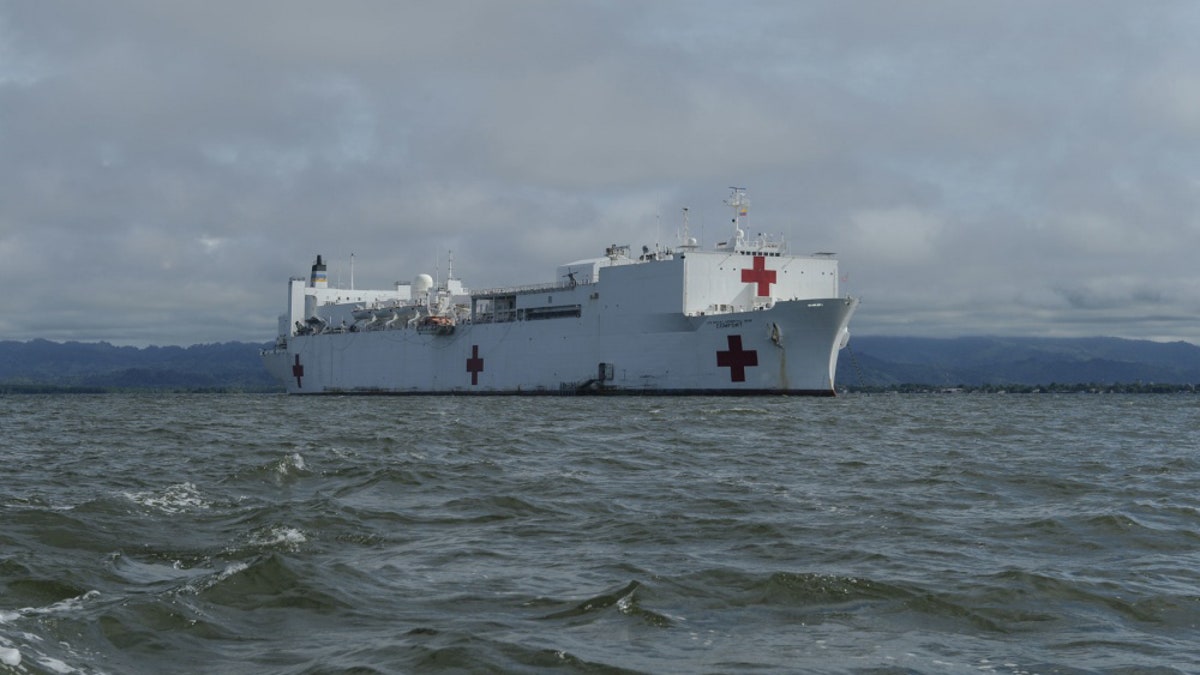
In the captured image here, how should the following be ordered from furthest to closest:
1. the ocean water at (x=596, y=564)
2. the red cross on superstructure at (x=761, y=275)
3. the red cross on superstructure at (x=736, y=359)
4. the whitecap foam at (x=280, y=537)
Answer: the red cross on superstructure at (x=761, y=275), the red cross on superstructure at (x=736, y=359), the whitecap foam at (x=280, y=537), the ocean water at (x=596, y=564)

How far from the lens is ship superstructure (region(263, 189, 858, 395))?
34.1 metres

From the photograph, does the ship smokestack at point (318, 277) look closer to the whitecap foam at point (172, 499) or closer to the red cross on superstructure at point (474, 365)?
the red cross on superstructure at point (474, 365)

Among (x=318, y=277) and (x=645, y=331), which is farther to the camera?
(x=318, y=277)

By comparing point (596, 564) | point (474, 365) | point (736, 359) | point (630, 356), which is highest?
point (630, 356)

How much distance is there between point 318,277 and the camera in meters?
59.1

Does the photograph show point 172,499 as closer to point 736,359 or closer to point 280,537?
point 280,537

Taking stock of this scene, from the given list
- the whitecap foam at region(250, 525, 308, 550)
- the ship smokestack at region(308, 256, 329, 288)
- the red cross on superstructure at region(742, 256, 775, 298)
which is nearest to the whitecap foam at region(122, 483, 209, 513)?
the whitecap foam at region(250, 525, 308, 550)

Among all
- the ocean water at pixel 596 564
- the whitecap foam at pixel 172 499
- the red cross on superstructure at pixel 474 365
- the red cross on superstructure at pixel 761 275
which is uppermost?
the red cross on superstructure at pixel 761 275

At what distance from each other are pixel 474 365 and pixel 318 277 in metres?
19.3

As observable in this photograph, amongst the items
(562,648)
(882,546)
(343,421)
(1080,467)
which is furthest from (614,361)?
(562,648)

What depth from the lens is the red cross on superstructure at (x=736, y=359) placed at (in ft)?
112

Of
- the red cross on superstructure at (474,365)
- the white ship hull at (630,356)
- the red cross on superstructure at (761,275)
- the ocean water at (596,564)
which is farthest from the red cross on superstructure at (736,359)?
the ocean water at (596,564)

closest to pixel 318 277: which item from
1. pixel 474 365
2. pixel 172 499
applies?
pixel 474 365

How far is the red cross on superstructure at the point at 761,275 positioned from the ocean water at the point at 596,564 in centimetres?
2317
